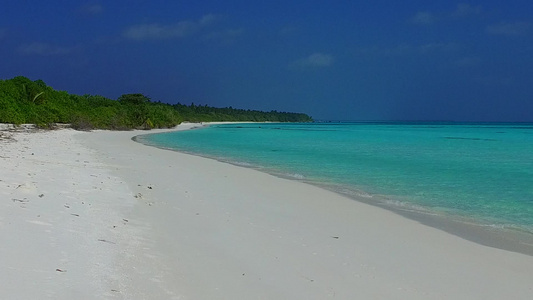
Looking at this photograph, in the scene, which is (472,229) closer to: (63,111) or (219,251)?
(219,251)

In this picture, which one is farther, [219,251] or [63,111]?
[63,111]

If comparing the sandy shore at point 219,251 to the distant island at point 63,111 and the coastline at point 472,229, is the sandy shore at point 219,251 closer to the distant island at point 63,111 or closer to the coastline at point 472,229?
the coastline at point 472,229


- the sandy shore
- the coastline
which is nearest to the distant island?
the sandy shore

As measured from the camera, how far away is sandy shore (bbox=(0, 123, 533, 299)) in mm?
4117

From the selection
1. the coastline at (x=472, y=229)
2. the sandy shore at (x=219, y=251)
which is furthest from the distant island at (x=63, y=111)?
the coastline at (x=472, y=229)

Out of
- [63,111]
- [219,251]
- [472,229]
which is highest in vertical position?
[63,111]

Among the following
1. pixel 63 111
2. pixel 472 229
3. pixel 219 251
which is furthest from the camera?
pixel 63 111

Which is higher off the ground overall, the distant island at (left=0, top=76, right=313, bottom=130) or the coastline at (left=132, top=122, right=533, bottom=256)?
the distant island at (left=0, top=76, right=313, bottom=130)

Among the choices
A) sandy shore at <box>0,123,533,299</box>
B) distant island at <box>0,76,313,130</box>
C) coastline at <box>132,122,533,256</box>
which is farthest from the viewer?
distant island at <box>0,76,313,130</box>

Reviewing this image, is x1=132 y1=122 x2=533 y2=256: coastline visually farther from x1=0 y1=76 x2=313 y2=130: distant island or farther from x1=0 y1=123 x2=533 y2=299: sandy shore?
x1=0 y1=76 x2=313 y2=130: distant island

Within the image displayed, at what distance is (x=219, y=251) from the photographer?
5547 mm

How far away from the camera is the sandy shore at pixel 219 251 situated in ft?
13.5

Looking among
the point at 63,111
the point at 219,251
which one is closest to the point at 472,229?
the point at 219,251

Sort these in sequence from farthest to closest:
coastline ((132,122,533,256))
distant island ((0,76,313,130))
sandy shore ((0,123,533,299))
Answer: distant island ((0,76,313,130)) → coastline ((132,122,533,256)) → sandy shore ((0,123,533,299))
